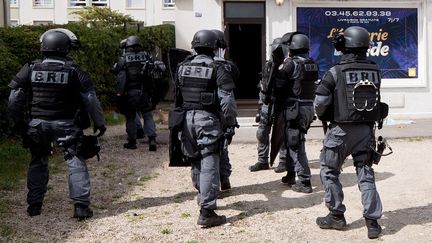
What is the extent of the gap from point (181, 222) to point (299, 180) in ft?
6.44

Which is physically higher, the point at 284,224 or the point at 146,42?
the point at 146,42

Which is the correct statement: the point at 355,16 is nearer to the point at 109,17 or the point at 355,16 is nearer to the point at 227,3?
the point at 227,3

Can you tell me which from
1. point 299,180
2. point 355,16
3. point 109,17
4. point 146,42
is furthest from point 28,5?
point 299,180

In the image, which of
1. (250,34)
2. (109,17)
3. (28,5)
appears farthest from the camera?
(28,5)

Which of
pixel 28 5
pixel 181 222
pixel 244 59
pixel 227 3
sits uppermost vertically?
pixel 28 5

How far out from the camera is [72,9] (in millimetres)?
37562

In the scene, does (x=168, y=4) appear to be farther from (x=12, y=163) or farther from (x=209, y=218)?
(x=209, y=218)

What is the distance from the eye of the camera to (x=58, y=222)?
6254 millimetres

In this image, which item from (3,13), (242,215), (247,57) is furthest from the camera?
(247,57)

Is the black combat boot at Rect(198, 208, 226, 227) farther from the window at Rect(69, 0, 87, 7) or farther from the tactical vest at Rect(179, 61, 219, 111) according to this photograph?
the window at Rect(69, 0, 87, 7)

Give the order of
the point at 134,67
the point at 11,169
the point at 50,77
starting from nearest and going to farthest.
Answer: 1. the point at 50,77
2. the point at 11,169
3. the point at 134,67

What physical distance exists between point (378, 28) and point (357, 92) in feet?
30.9

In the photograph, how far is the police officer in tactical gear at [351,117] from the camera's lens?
558 cm

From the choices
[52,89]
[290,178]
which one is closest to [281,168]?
[290,178]
